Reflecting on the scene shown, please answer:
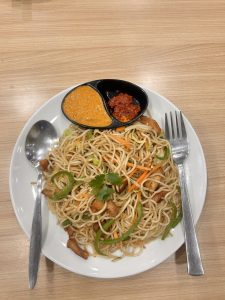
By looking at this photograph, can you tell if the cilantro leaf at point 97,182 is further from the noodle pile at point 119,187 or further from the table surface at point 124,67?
the table surface at point 124,67

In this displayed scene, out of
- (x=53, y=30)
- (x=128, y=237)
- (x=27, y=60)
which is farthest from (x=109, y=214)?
(x=53, y=30)

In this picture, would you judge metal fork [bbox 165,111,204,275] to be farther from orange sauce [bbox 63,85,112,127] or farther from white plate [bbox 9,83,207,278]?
orange sauce [bbox 63,85,112,127]

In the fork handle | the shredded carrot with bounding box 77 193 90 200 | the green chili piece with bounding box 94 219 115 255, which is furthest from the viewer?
the shredded carrot with bounding box 77 193 90 200

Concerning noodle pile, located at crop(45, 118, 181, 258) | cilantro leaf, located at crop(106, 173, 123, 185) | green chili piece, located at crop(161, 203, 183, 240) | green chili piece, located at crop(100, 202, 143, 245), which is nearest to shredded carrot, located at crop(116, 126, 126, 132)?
noodle pile, located at crop(45, 118, 181, 258)

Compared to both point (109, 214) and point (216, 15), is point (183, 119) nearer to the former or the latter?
point (109, 214)

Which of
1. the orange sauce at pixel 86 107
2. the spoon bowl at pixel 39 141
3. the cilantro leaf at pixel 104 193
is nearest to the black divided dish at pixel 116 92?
the orange sauce at pixel 86 107

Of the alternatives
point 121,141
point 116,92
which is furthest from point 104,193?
point 116,92
